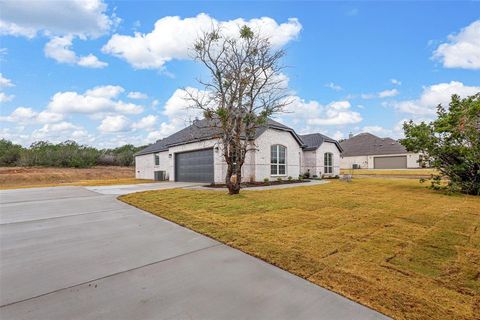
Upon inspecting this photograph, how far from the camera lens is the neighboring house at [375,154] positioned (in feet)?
117

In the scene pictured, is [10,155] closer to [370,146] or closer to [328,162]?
[328,162]

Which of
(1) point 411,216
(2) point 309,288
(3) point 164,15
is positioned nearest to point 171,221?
(2) point 309,288

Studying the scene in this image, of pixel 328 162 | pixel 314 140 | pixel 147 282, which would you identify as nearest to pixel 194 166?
pixel 314 140

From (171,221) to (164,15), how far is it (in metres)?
9.37

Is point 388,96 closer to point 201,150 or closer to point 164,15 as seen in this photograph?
point 201,150

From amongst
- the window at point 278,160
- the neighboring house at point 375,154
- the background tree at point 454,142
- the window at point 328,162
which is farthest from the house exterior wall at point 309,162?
the neighboring house at point 375,154

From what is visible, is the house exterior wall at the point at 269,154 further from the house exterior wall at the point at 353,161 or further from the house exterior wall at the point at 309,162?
the house exterior wall at the point at 353,161

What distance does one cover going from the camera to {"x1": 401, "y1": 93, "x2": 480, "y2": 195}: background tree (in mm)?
10969

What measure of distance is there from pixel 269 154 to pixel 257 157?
119cm

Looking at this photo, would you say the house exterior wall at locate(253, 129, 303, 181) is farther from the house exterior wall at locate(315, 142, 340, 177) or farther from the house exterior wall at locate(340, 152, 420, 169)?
the house exterior wall at locate(340, 152, 420, 169)

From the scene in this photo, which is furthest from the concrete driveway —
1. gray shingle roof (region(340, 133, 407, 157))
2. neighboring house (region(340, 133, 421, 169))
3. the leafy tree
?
the leafy tree

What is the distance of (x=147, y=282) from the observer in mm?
3090

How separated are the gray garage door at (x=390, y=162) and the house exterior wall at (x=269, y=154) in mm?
23946

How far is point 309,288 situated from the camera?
2.93 metres
